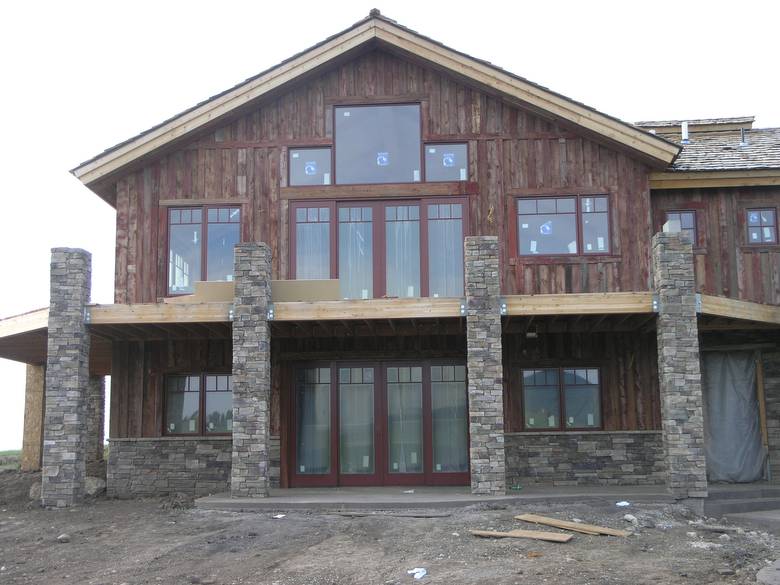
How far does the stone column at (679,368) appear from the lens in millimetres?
13391

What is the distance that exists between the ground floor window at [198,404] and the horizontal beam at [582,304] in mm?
5933

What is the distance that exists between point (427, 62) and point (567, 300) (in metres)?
5.48

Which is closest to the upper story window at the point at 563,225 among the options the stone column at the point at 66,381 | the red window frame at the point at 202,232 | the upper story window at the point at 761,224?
the upper story window at the point at 761,224

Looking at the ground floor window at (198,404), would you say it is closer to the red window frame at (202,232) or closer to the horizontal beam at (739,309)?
the red window frame at (202,232)

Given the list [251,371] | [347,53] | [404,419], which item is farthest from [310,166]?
[404,419]

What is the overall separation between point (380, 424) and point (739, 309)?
21.9 feet

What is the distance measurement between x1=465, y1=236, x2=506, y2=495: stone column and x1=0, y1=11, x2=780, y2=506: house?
1.39 m

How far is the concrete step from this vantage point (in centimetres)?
1381

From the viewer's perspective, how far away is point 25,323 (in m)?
15.2

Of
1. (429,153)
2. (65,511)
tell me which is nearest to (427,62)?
(429,153)

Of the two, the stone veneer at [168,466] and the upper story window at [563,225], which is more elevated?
the upper story window at [563,225]

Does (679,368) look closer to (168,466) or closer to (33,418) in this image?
(168,466)

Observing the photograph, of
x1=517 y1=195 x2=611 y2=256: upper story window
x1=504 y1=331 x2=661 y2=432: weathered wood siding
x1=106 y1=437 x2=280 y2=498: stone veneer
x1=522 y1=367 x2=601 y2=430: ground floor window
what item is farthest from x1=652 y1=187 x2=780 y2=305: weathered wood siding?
x1=106 y1=437 x2=280 y2=498: stone veneer

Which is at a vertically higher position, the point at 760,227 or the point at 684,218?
the point at 684,218
